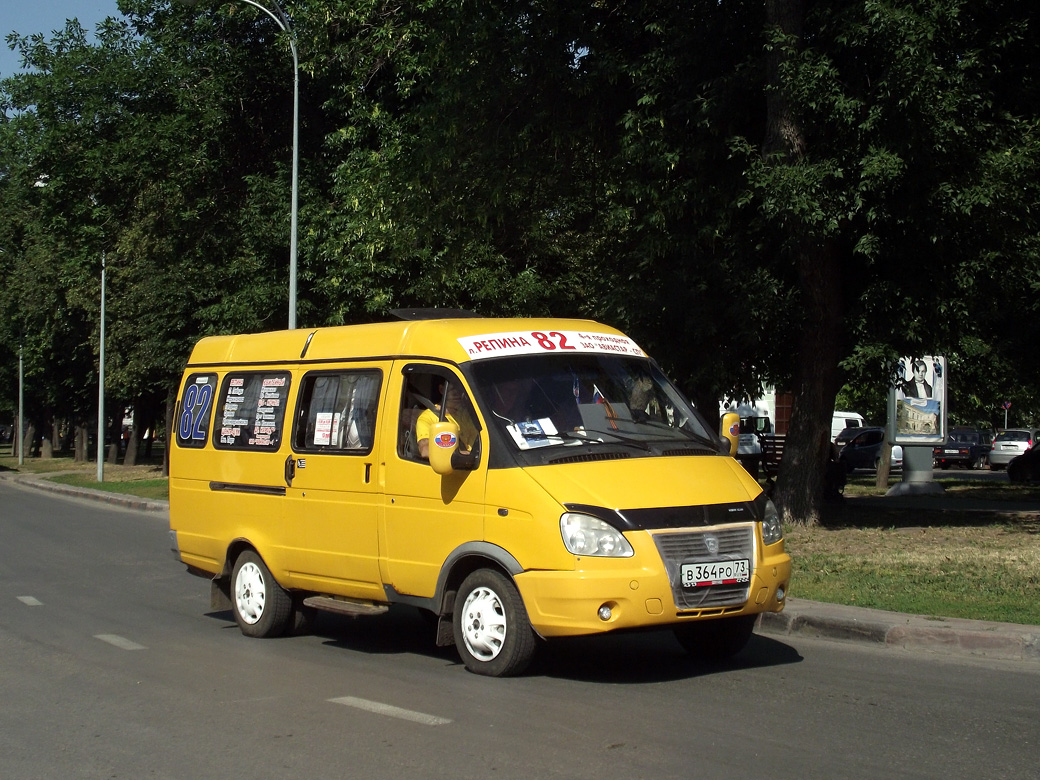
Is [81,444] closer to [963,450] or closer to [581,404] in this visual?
[963,450]

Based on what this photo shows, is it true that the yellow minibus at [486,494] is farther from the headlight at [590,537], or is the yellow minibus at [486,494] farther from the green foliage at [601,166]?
the green foliage at [601,166]

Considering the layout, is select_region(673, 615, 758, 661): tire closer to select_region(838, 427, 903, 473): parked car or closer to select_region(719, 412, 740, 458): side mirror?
select_region(719, 412, 740, 458): side mirror

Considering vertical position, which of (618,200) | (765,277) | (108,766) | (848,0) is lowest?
(108,766)

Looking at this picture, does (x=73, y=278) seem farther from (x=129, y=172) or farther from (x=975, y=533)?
(x=975, y=533)

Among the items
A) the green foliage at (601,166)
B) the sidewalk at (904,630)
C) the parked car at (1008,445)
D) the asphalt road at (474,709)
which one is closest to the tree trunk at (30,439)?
the green foliage at (601,166)

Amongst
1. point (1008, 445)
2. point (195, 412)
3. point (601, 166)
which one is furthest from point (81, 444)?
point (195, 412)

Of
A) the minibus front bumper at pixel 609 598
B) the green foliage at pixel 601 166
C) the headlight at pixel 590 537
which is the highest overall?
the green foliage at pixel 601 166

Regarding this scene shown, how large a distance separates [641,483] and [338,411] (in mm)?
2678

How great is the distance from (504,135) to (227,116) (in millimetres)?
10798

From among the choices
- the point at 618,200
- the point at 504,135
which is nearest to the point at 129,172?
the point at 504,135

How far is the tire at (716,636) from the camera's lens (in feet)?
27.1

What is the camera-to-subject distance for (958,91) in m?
13.3

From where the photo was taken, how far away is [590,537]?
7297mm

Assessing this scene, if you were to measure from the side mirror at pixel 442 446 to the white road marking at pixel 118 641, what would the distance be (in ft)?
10.4
